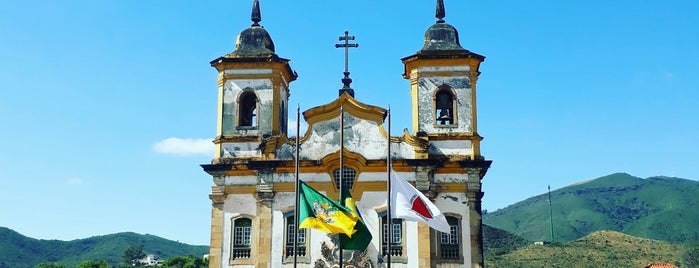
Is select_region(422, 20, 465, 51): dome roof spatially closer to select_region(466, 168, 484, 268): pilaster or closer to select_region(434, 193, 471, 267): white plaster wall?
select_region(466, 168, 484, 268): pilaster

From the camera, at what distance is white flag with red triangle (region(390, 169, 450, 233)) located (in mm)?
21094

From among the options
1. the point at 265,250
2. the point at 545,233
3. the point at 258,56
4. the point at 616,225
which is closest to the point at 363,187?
the point at 265,250

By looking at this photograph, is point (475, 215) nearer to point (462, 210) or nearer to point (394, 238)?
point (462, 210)

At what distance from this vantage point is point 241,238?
26656 mm

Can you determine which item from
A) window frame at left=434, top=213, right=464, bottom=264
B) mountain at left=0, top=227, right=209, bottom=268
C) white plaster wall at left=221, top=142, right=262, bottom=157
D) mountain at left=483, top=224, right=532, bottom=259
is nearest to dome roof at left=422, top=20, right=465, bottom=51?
window frame at left=434, top=213, right=464, bottom=264

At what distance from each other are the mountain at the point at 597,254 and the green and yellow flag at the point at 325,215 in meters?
62.5

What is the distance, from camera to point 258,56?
28.1 metres

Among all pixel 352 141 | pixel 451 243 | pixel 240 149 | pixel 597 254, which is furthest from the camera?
pixel 597 254

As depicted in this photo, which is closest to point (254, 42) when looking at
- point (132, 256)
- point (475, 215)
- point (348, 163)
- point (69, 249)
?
point (348, 163)

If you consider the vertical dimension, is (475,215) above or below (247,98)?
below

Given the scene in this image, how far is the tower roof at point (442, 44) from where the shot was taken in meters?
27.7

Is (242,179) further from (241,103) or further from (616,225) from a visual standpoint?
(616,225)

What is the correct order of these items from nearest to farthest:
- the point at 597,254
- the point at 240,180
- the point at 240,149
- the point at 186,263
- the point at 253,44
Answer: the point at 240,180 → the point at 240,149 → the point at 253,44 → the point at 186,263 → the point at 597,254

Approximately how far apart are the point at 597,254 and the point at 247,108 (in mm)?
63364
